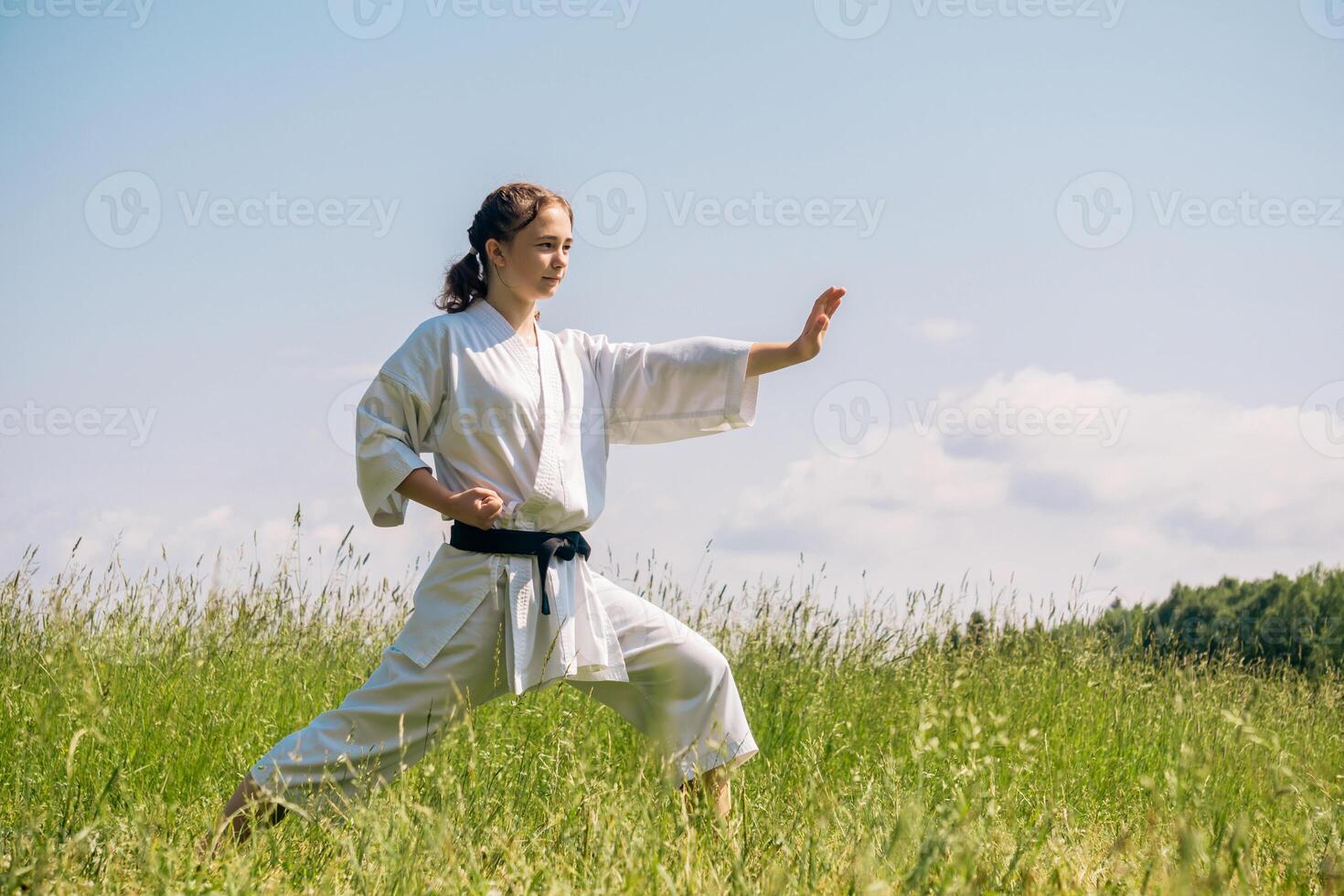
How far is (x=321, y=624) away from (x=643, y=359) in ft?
9.33

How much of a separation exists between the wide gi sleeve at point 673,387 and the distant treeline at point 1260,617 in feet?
24.1

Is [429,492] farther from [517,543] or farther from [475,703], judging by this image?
[475,703]

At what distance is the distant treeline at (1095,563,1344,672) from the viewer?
10328mm

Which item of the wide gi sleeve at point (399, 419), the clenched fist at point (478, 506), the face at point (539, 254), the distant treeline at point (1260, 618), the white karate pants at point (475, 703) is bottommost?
the distant treeline at point (1260, 618)

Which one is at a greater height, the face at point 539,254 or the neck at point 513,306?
the face at point 539,254

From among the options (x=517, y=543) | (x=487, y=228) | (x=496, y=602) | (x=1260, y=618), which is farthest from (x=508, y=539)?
(x=1260, y=618)

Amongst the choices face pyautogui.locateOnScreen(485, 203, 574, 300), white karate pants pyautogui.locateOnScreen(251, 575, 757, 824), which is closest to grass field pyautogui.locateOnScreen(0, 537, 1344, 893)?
white karate pants pyautogui.locateOnScreen(251, 575, 757, 824)

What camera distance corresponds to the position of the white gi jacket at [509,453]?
3.44 metres

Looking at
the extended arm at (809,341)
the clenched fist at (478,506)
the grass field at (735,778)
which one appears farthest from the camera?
the extended arm at (809,341)

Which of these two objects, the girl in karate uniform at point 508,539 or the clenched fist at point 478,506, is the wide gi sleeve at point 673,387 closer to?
the girl in karate uniform at point 508,539

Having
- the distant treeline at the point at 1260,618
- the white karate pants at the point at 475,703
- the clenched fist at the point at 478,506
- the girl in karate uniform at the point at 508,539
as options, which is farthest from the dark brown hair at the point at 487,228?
the distant treeline at the point at 1260,618

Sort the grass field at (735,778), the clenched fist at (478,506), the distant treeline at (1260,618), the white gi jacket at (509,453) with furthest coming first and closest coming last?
the distant treeline at (1260,618) → the white gi jacket at (509,453) → the clenched fist at (478,506) → the grass field at (735,778)

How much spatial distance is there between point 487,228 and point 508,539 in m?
1.04

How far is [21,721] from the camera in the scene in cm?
436
